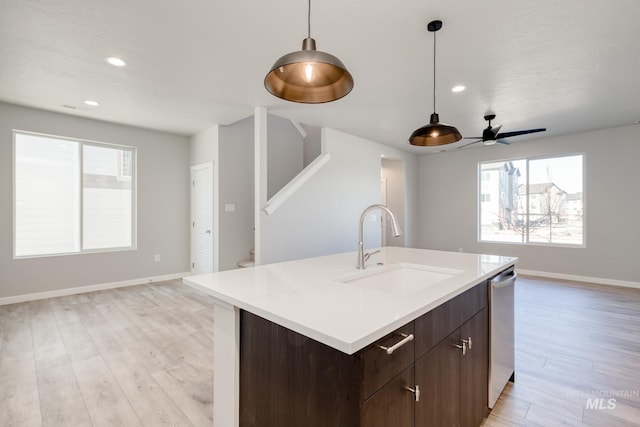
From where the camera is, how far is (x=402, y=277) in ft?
6.33

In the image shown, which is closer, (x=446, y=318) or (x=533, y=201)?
(x=446, y=318)

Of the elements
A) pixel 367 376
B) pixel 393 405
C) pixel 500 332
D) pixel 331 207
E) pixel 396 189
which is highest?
pixel 396 189

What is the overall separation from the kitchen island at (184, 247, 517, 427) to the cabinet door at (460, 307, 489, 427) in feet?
0.18

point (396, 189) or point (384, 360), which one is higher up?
point (396, 189)

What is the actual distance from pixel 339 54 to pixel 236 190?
303cm

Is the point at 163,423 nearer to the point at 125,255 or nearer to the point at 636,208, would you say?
the point at 125,255

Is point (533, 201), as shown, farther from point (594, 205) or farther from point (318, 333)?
point (318, 333)

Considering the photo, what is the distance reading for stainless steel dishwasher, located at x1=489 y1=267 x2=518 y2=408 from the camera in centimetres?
179

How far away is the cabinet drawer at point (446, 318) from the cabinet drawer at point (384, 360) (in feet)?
0.25

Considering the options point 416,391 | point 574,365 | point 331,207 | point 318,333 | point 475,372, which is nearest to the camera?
point 318,333

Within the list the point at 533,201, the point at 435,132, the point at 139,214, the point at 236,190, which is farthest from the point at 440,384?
the point at 533,201

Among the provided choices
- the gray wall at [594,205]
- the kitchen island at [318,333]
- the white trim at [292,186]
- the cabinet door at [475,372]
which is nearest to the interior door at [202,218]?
the white trim at [292,186]

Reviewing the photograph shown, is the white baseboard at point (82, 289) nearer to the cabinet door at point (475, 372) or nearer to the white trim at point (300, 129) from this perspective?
the white trim at point (300, 129)

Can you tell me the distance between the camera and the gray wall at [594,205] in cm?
473
